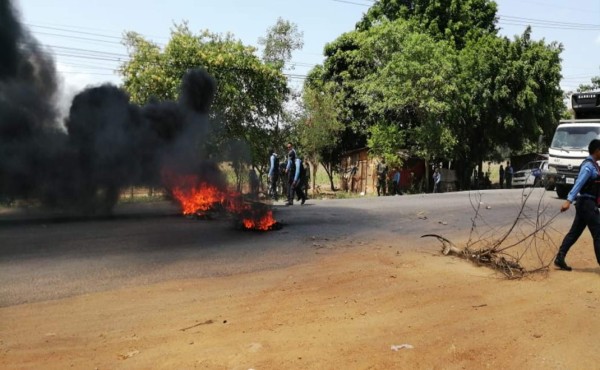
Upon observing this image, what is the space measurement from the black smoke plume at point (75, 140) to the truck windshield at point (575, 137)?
1136cm

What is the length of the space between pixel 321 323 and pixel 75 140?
8.57m

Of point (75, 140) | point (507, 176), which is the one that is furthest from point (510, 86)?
point (75, 140)

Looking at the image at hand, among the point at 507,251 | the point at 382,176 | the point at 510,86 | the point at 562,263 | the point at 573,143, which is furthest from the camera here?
the point at 510,86

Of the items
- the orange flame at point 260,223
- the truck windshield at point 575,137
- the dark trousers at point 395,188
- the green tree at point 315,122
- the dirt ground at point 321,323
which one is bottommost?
the dirt ground at point 321,323

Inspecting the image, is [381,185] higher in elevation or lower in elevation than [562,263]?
higher

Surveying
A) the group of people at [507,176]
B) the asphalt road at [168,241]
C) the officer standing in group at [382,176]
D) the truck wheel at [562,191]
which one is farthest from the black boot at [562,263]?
the group of people at [507,176]

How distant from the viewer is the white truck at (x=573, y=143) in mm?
15036

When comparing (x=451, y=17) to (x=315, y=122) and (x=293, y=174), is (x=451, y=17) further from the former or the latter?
(x=293, y=174)

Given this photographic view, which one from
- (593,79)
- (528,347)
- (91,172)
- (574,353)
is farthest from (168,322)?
(593,79)

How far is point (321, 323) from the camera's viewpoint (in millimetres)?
4695

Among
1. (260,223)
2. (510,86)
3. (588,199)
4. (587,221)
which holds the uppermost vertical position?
(510,86)

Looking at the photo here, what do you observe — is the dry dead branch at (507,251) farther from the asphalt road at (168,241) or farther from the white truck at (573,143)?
the white truck at (573,143)

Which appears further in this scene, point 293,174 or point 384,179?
point 384,179

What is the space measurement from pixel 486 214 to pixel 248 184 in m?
5.97
